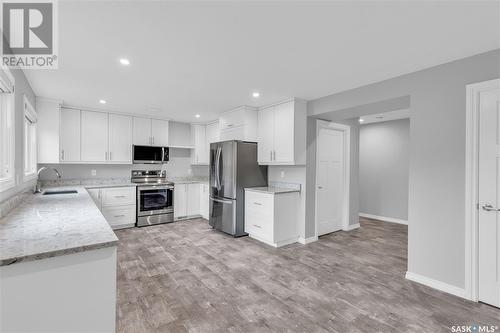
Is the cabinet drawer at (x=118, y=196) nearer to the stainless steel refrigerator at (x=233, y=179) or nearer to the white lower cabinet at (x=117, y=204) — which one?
the white lower cabinet at (x=117, y=204)

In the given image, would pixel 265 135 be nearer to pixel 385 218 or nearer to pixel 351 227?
pixel 351 227

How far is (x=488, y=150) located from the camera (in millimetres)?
2318

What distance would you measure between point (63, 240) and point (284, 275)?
2317 millimetres

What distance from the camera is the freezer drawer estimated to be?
438 cm

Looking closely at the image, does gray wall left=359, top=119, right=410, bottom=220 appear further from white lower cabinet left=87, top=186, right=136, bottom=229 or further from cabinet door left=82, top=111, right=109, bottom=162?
cabinet door left=82, top=111, right=109, bottom=162

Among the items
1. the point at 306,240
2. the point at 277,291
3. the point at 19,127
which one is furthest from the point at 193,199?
the point at 277,291

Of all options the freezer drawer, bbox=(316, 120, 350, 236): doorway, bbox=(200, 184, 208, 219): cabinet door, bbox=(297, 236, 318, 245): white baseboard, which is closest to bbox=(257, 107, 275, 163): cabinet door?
bbox=(316, 120, 350, 236): doorway

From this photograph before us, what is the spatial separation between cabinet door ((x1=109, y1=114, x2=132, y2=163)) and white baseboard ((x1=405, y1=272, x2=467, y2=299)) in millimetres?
5273

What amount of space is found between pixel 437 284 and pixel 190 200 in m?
4.70

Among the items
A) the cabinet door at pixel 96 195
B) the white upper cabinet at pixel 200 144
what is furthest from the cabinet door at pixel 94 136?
the white upper cabinet at pixel 200 144

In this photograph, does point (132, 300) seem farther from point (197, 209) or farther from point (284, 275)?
point (197, 209)

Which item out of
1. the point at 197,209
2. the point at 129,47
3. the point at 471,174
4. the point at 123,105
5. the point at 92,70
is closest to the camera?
the point at 129,47

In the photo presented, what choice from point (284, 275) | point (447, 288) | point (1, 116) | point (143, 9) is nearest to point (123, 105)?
point (1, 116)

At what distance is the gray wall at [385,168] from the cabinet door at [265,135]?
10.9 feet
